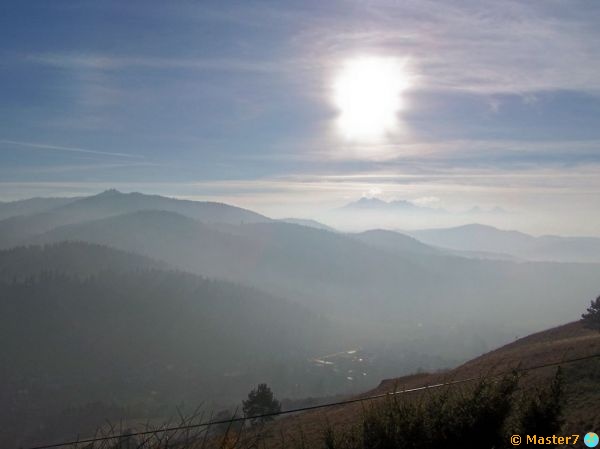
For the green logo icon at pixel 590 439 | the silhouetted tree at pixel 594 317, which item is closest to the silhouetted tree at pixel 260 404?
the green logo icon at pixel 590 439

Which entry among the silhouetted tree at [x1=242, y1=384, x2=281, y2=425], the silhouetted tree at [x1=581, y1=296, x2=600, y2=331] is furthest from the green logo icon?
the silhouetted tree at [x1=581, y1=296, x2=600, y2=331]

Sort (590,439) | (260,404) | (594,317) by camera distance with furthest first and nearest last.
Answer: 1. (594,317)
2. (260,404)
3. (590,439)

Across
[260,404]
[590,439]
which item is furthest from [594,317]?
[590,439]

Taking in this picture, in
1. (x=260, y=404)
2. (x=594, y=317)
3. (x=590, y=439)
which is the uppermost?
(x=594, y=317)

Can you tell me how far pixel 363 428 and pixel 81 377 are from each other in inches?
8078

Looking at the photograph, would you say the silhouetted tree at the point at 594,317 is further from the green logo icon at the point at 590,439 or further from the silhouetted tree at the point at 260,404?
the green logo icon at the point at 590,439

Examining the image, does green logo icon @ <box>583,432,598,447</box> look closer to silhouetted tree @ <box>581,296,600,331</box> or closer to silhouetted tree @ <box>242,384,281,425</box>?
silhouetted tree @ <box>242,384,281,425</box>

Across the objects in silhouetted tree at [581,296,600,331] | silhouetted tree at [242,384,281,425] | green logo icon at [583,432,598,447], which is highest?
silhouetted tree at [581,296,600,331]

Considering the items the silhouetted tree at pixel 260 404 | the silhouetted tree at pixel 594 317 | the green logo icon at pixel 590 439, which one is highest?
the silhouetted tree at pixel 594 317

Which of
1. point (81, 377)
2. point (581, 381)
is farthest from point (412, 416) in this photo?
point (81, 377)

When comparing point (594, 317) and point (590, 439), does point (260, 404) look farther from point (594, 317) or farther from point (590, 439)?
point (594, 317)

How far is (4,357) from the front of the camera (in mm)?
190125

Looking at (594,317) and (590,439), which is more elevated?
(594,317)

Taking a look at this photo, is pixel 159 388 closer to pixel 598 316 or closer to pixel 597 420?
pixel 598 316
